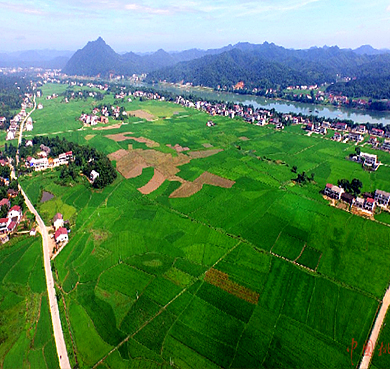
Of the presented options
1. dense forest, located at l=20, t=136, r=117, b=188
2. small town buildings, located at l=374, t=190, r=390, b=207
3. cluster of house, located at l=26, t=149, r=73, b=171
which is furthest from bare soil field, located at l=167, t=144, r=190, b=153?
small town buildings, located at l=374, t=190, r=390, b=207

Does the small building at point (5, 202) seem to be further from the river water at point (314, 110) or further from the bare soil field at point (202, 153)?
the river water at point (314, 110)

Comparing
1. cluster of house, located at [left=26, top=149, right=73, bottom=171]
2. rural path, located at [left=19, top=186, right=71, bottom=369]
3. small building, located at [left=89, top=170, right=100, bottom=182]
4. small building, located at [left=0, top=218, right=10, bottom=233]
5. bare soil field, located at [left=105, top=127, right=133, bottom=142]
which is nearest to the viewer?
rural path, located at [left=19, top=186, right=71, bottom=369]

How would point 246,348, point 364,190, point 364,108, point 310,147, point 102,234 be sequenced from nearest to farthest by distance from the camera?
1. point 246,348
2. point 102,234
3. point 364,190
4. point 310,147
5. point 364,108

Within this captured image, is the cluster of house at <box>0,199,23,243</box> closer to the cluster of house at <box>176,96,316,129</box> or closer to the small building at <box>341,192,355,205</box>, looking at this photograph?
the small building at <box>341,192,355,205</box>

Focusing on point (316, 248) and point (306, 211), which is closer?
point (316, 248)

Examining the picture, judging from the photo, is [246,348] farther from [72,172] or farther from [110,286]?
[72,172]

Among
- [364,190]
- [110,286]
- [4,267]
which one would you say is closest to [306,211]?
[364,190]
